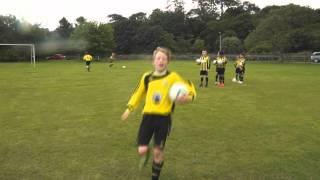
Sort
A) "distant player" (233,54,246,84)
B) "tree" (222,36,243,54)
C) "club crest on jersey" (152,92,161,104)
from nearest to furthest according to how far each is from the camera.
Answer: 1. "club crest on jersey" (152,92,161,104)
2. "distant player" (233,54,246,84)
3. "tree" (222,36,243,54)

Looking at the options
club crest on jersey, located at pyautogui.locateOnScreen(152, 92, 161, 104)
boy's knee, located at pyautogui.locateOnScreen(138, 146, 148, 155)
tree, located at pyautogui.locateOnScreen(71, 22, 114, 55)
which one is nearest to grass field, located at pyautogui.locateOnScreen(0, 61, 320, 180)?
boy's knee, located at pyautogui.locateOnScreen(138, 146, 148, 155)

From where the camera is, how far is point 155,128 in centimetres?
740

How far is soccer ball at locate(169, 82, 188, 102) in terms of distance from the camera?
707 cm

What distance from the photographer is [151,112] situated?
735 centimetres

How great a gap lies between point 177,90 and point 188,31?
415 feet

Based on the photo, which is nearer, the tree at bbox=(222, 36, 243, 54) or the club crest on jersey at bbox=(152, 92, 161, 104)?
the club crest on jersey at bbox=(152, 92, 161, 104)

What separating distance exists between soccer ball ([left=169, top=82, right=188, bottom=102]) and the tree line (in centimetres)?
7371

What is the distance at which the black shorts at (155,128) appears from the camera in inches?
289

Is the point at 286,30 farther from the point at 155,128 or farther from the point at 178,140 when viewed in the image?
the point at 155,128

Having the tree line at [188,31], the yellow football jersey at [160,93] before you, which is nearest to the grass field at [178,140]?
the yellow football jersey at [160,93]

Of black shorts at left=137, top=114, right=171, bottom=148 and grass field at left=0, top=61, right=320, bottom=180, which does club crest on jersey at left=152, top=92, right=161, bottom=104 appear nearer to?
black shorts at left=137, top=114, right=171, bottom=148

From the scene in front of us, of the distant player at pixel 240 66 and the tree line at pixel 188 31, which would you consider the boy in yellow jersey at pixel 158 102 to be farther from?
the tree line at pixel 188 31

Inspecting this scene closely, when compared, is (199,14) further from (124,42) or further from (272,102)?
(272,102)

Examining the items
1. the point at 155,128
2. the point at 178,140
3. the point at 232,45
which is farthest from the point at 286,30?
the point at 155,128
